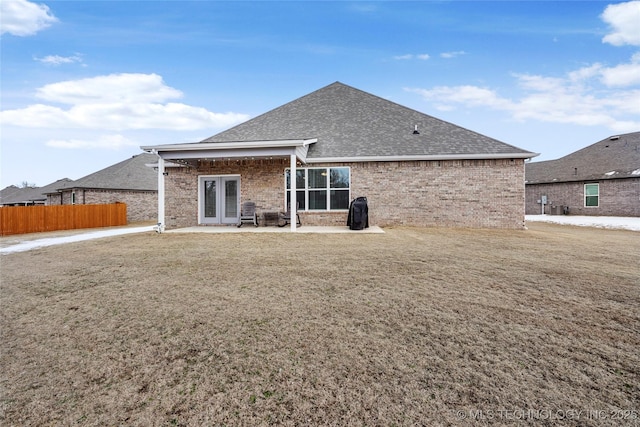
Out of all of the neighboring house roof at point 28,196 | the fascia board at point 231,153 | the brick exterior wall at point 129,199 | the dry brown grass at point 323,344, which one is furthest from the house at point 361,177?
the neighboring house roof at point 28,196

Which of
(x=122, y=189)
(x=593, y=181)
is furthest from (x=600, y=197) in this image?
(x=122, y=189)

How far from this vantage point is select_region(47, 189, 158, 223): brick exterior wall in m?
21.9

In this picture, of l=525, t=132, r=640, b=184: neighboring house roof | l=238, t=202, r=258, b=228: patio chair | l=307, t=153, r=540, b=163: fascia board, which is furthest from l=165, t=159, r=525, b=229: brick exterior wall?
l=525, t=132, r=640, b=184: neighboring house roof

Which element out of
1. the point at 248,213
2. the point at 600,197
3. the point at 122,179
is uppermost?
the point at 122,179

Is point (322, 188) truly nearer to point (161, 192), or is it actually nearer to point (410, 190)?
point (410, 190)

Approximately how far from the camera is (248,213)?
12594 mm

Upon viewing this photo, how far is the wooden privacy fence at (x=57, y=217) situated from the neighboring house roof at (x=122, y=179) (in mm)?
4289

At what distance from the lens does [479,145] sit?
12.1 meters

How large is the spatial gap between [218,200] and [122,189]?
47.0 feet

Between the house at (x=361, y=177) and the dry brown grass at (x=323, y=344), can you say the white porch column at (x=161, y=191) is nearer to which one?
the house at (x=361, y=177)

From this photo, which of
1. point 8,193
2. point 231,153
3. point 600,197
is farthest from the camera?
point 8,193

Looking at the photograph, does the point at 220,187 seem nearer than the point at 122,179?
Yes

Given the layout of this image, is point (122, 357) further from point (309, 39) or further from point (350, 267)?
point (309, 39)

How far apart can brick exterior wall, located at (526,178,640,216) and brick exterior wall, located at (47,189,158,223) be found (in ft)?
107
